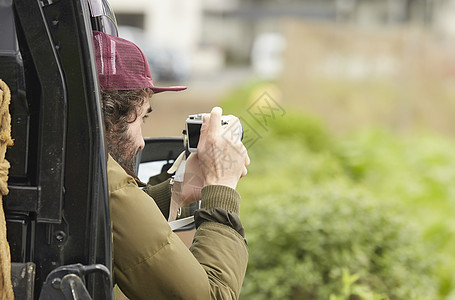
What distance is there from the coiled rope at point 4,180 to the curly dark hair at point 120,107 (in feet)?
0.84

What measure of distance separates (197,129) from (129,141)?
18cm

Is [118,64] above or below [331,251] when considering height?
above

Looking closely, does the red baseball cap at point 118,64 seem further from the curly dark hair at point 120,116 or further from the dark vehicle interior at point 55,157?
the dark vehicle interior at point 55,157

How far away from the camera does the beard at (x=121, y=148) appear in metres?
1.76

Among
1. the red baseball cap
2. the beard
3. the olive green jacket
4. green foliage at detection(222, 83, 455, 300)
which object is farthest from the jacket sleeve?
green foliage at detection(222, 83, 455, 300)

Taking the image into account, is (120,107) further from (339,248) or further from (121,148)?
(339,248)

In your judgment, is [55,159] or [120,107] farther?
[120,107]

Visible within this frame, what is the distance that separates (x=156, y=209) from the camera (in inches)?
65.0

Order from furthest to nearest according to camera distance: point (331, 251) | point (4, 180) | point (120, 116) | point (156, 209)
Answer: point (331, 251) < point (120, 116) < point (156, 209) < point (4, 180)

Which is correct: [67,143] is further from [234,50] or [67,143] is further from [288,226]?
[234,50]

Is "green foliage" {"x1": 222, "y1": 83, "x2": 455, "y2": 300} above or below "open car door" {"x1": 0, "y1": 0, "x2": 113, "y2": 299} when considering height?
below

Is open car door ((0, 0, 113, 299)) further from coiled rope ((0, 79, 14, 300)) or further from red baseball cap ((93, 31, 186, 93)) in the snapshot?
red baseball cap ((93, 31, 186, 93))

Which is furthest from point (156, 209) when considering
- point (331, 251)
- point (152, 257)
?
point (331, 251)

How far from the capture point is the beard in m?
1.76
